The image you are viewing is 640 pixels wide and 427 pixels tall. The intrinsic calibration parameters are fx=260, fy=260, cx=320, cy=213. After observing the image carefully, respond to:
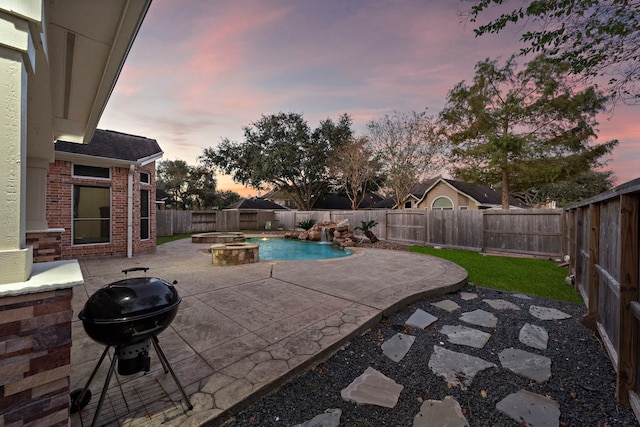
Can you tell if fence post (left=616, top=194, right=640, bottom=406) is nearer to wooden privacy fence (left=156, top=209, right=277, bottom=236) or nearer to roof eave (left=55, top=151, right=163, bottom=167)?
roof eave (left=55, top=151, right=163, bottom=167)

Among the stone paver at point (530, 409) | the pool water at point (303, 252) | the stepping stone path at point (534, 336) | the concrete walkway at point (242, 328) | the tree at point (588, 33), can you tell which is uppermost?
the tree at point (588, 33)

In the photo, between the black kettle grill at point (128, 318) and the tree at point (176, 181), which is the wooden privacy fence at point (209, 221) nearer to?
the tree at point (176, 181)

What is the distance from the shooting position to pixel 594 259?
10.9 feet

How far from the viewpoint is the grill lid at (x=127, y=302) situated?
1584 mm

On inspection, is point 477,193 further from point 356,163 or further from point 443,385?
point 443,385

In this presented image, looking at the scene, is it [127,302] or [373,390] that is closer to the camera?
[127,302]

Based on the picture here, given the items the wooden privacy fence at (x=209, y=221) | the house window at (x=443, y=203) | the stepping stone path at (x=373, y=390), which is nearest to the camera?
the stepping stone path at (x=373, y=390)

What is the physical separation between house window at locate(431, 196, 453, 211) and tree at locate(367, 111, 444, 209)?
13.1 feet

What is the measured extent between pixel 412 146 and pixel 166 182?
26238 mm

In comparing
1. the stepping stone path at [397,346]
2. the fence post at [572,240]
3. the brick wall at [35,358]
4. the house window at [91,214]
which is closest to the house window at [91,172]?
the house window at [91,214]

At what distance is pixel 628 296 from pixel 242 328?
3660 mm

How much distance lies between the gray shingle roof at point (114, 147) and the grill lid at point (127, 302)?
27.4ft

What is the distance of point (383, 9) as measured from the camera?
678 cm

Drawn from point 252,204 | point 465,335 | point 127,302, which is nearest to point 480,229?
point 465,335
